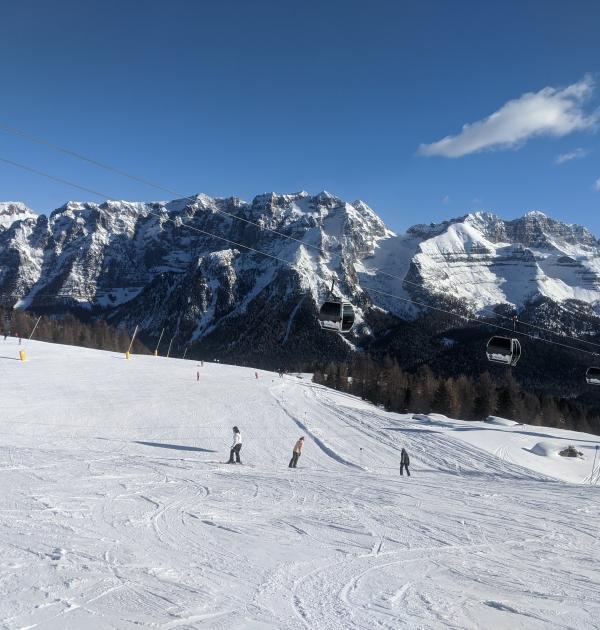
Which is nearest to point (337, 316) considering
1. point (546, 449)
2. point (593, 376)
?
point (593, 376)

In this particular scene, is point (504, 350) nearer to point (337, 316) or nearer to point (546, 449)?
point (337, 316)

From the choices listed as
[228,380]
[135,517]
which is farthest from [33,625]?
[228,380]

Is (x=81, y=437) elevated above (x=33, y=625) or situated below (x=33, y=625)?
below

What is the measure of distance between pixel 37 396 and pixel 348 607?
31925 mm

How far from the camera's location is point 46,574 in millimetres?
7840

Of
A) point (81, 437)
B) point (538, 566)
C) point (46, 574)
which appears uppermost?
point (538, 566)

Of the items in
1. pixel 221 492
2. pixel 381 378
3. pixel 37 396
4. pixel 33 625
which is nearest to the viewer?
pixel 33 625

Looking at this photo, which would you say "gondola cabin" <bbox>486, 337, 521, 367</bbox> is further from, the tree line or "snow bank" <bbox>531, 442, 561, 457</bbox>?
the tree line

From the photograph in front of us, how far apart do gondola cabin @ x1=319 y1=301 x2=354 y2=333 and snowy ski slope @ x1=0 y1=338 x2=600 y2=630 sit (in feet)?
19.3

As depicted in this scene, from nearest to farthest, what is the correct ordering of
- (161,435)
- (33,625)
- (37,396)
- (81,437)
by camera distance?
(33,625), (81,437), (161,435), (37,396)

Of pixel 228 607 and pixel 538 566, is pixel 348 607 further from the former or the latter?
pixel 538 566

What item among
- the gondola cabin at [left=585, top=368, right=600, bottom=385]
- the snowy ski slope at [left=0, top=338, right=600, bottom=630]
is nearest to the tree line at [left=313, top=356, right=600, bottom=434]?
the gondola cabin at [left=585, top=368, right=600, bottom=385]

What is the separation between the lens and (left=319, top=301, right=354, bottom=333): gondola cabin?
22.8 meters

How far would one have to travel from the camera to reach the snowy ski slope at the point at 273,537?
7.23 meters
